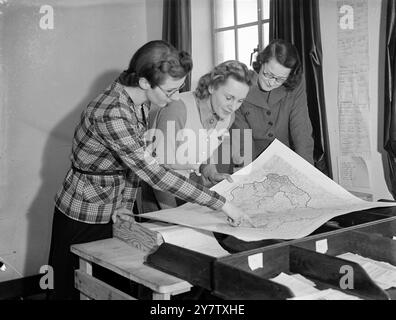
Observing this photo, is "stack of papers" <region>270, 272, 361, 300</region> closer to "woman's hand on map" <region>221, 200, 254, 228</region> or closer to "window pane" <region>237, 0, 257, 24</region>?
"woman's hand on map" <region>221, 200, 254, 228</region>

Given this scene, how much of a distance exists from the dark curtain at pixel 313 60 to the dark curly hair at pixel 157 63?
145 cm

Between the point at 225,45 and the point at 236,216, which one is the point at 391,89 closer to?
the point at 236,216

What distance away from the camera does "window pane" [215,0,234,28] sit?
3.74m

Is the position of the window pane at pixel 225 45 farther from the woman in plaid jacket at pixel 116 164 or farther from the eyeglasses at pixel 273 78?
the woman in plaid jacket at pixel 116 164

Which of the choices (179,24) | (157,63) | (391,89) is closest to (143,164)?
(157,63)

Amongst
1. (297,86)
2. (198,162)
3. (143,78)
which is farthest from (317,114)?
(143,78)

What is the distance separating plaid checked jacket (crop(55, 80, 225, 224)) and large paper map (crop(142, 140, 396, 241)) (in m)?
0.12

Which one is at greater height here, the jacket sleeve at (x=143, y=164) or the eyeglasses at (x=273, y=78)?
the eyeglasses at (x=273, y=78)

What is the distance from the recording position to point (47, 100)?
345 centimetres

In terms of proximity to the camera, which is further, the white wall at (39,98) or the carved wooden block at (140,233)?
the white wall at (39,98)

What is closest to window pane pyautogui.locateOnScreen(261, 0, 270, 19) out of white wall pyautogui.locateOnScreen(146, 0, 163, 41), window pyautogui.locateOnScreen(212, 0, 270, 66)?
window pyautogui.locateOnScreen(212, 0, 270, 66)

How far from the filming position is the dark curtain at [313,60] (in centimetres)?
278

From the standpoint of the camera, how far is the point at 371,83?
269 cm

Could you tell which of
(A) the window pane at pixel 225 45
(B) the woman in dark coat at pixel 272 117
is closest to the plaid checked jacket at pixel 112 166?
(B) the woman in dark coat at pixel 272 117
